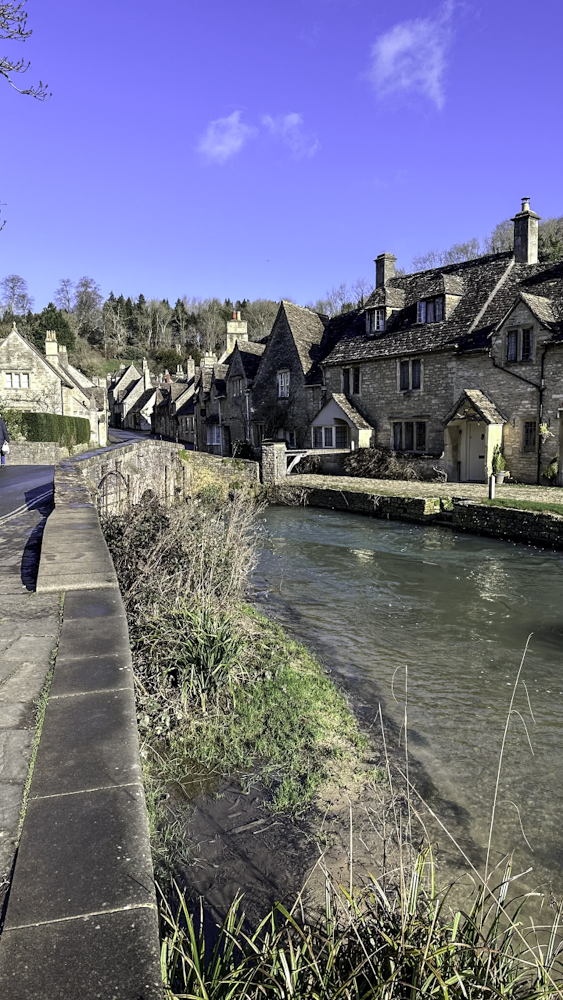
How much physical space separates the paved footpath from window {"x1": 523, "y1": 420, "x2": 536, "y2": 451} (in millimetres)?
22547

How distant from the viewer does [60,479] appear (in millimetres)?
12523

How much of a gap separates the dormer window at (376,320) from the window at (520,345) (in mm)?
8998

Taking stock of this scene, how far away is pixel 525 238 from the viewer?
99.8 feet

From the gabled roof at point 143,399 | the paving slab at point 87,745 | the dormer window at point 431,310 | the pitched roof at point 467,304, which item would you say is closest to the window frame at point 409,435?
the pitched roof at point 467,304

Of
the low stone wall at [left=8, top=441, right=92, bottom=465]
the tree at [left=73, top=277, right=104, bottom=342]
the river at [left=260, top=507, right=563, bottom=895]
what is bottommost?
the river at [left=260, top=507, right=563, bottom=895]

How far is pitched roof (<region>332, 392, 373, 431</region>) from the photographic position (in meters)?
34.1

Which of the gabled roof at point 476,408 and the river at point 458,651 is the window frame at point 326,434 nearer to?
the gabled roof at point 476,408

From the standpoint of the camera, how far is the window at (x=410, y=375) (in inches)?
1254

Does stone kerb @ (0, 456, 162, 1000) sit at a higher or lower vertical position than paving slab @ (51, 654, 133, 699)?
lower

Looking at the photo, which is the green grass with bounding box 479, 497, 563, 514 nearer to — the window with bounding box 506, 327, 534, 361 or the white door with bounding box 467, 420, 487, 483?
the white door with bounding box 467, 420, 487, 483

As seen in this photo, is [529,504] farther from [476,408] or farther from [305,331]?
[305,331]

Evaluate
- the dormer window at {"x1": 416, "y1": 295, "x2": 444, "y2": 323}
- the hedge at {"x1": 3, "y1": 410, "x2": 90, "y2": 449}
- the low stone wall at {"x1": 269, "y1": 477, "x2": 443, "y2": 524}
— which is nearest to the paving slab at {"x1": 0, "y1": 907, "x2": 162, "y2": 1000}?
the low stone wall at {"x1": 269, "y1": 477, "x2": 443, "y2": 524}

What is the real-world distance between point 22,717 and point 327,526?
19663 millimetres

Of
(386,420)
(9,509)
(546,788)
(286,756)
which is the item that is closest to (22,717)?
(286,756)
